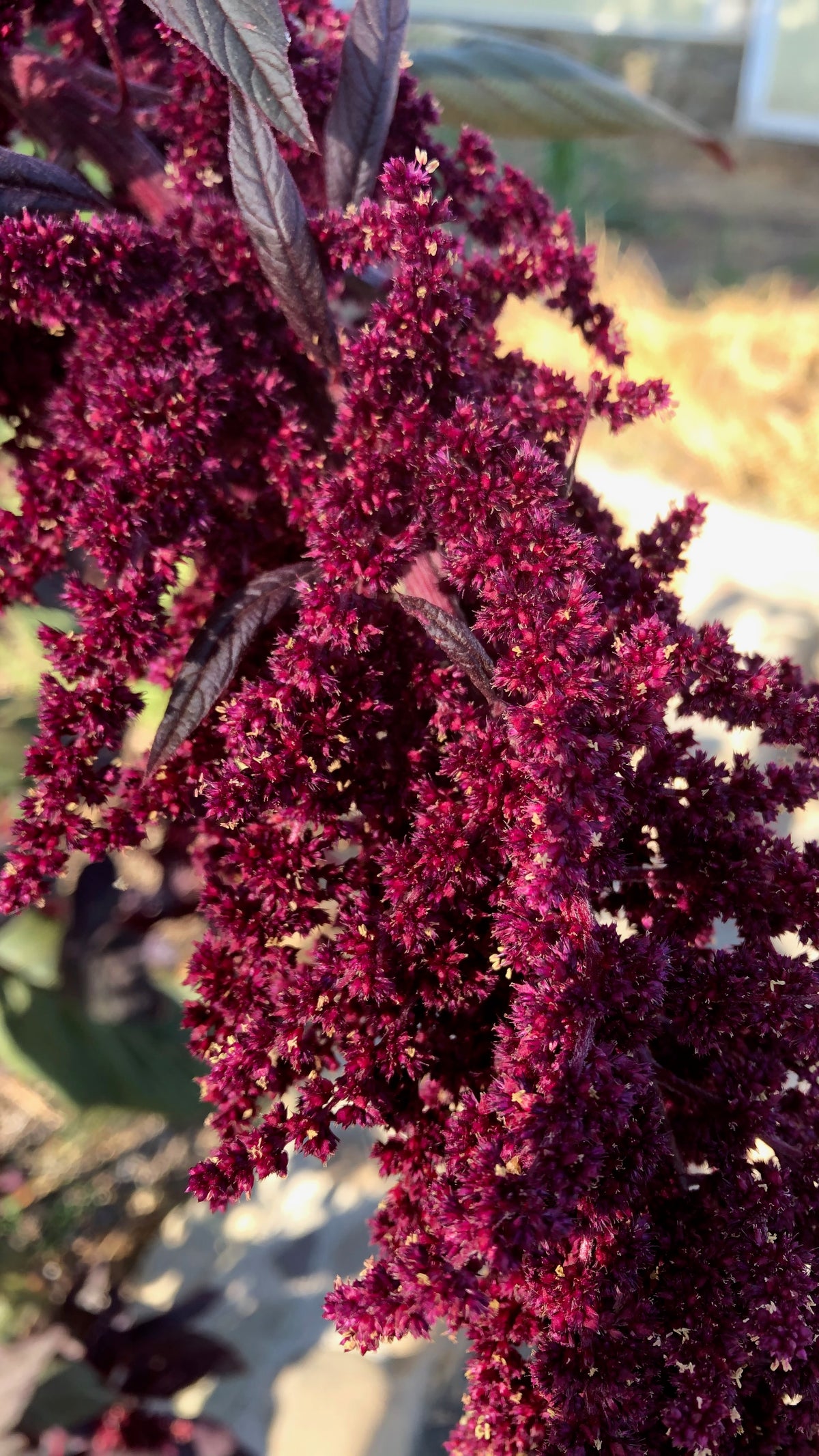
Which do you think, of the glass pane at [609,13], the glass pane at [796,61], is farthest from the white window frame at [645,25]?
the glass pane at [796,61]

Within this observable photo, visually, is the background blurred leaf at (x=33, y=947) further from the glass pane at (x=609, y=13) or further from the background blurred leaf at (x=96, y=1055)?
the glass pane at (x=609, y=13)

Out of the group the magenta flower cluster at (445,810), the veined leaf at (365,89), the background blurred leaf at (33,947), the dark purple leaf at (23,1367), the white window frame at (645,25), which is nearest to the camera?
the magenta flower cluster at (445,810)

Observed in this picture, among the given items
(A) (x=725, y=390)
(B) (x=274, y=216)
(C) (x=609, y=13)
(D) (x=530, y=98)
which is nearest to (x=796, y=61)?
(C) (x=609, y=13)

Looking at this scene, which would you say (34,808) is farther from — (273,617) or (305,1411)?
(305,1411)

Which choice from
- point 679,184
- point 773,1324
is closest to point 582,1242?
point 773,1324

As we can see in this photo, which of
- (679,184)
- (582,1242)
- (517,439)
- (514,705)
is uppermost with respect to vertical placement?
(679,184)
